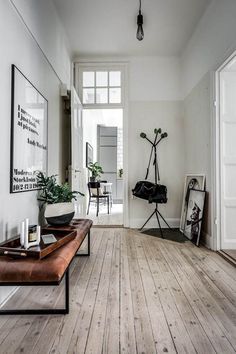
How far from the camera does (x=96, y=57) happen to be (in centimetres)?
459

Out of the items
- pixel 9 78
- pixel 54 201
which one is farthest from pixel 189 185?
pixel 9 78

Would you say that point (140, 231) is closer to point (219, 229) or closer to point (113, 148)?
point (219, 229)

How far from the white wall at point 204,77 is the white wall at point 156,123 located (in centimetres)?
20

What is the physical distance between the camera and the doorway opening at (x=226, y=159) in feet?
10.3

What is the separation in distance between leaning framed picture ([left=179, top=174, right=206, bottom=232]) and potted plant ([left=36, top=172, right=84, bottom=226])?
194cm

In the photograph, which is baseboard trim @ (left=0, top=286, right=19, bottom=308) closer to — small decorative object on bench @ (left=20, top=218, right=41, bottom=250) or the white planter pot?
small decorative object on bench @ (left=20, top=218, right=41, bottom=250)

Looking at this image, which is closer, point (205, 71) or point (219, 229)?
point (219, 229)

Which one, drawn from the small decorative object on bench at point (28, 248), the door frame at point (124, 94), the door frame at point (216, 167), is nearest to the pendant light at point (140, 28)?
the door frame at point (216, 167)

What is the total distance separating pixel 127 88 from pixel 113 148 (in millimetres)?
4558

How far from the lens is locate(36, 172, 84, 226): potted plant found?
2.47m

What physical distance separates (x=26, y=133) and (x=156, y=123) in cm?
287

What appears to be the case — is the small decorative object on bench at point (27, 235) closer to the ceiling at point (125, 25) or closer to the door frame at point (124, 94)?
the door frame at point (124, 94)

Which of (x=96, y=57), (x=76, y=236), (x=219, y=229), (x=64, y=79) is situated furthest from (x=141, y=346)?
(x=96, y=57)

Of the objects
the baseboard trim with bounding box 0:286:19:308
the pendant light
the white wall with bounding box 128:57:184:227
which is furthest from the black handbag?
the baseboard trim with bounding box 0:286:19:308
